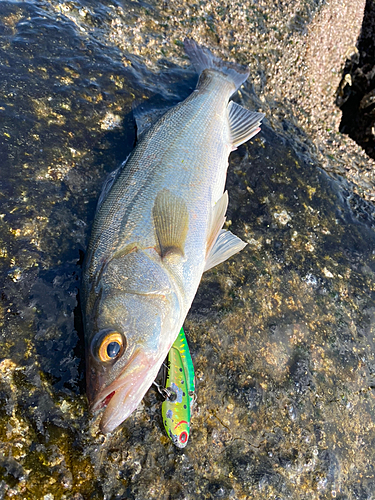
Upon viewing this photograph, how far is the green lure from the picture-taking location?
2.09 meters

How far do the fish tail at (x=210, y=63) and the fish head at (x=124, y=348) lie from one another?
3110mm

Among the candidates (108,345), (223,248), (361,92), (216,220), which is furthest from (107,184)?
(361,92)

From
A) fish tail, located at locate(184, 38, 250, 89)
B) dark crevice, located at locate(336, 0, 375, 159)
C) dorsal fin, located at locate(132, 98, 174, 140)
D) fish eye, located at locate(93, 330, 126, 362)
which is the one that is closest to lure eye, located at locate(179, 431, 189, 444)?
fish eye, located at locate(93, 330, 126, 362)

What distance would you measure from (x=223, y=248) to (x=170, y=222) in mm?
587

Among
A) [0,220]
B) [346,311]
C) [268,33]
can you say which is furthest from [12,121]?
[268,33]

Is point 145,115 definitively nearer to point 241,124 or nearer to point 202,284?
point 241,124

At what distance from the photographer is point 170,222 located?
2.42 m

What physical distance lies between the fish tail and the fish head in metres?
3.11

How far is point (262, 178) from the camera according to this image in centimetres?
358

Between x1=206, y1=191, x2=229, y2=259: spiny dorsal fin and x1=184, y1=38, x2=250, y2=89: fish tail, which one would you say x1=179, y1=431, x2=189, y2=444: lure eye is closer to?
x1=206, y1=191, x2=229, y2=259: spiny dorsal fin

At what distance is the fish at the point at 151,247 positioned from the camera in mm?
1861

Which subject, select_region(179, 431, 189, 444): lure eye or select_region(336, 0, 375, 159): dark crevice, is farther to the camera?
select_region(336, 0, 375, 159): dark crevice

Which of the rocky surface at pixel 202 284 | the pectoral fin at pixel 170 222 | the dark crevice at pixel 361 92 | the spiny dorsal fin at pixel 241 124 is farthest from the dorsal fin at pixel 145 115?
the dark crevice at pixel 361 92

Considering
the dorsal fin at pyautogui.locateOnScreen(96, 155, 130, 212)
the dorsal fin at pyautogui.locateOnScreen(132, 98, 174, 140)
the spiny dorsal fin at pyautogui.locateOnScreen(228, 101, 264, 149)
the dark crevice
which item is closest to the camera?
the dorsal fin at pyautogui.locateOnScreen(96, 155, 130, 212)
